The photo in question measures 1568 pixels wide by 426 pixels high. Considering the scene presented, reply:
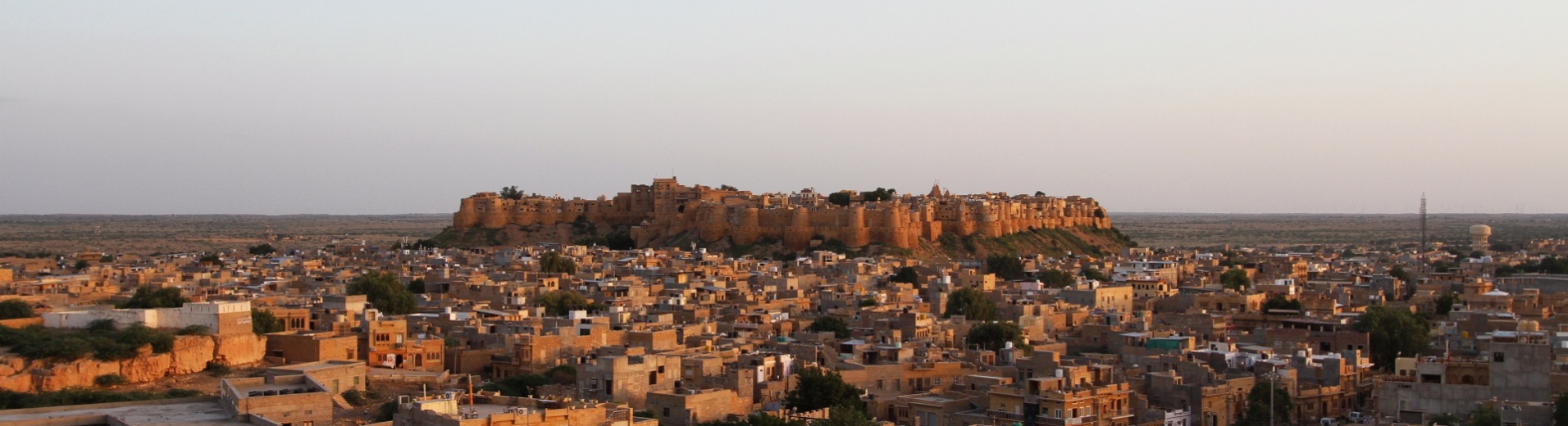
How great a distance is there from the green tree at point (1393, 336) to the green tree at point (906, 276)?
788 inches

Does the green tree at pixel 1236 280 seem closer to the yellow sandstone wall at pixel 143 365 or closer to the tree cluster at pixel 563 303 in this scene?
the tree cluster at pixel 563 303

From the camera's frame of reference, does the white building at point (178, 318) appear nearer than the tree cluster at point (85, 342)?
No

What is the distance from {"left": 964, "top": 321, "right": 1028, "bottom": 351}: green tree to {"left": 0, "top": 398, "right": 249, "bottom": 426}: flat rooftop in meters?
16.3

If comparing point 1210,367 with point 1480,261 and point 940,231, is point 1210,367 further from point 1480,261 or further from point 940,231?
point 940,231

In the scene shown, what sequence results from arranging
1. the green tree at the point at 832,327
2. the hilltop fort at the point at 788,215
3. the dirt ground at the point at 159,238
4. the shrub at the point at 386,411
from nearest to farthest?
the shrub at the point at 386,411 → the green tree at the point at 832,327 → the hilltop fort at the point at 788,215 → the dirt ground at the point at 159,238

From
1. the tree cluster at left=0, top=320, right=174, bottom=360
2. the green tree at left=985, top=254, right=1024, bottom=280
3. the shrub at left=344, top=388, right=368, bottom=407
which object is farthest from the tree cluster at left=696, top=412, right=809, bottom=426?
the green tree at left=985, top=254, right=1024, bottom=280

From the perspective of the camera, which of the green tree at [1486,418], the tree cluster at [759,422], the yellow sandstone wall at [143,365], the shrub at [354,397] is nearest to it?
the tree cluster at [759,422]

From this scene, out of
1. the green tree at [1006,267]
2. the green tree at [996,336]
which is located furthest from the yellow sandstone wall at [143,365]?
the green tree at [1006,267]

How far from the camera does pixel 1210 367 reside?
30.6 m

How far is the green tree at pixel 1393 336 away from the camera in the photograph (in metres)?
35.7

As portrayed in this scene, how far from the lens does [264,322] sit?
32375 millimetres

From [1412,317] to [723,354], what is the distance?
15995mm

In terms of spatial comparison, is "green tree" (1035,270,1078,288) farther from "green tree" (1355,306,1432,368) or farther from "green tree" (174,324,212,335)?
"green tree" (174,324,212,335)

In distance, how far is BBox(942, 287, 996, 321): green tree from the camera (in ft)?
139
